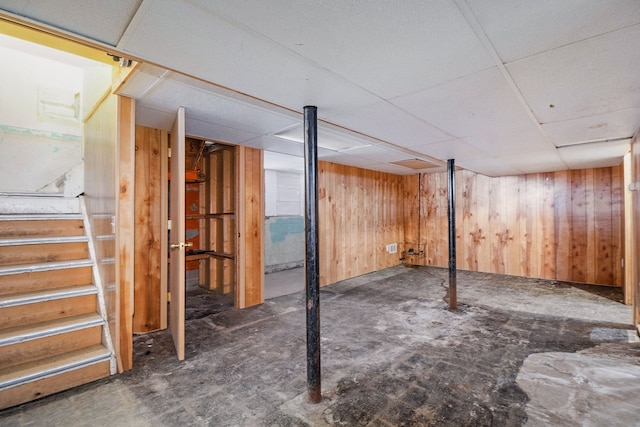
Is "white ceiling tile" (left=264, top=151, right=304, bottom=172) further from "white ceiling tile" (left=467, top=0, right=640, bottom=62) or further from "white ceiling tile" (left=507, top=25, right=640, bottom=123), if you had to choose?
"white ceiling tile" (left=467, top=0, right=640, bottom=62)

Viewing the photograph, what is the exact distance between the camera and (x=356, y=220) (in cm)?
542

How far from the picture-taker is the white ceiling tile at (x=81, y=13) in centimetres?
97

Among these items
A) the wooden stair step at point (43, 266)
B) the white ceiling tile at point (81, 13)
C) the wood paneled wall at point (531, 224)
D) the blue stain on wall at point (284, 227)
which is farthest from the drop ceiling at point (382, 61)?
the blue stain on wall at point (284, 227)

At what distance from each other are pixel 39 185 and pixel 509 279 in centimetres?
679

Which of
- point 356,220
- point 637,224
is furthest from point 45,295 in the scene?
point 637,224

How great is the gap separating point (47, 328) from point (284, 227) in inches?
174

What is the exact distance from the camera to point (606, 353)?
2377 mm

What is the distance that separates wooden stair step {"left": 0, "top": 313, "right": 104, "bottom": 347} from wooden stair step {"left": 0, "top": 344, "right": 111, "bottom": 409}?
164 mm

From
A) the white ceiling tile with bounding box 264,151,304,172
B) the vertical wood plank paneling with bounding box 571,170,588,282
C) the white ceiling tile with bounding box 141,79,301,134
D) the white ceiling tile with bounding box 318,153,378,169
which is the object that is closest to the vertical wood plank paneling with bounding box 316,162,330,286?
the white ceiling tile with bounding box 318,153,378,169

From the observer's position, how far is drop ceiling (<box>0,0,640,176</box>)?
1011 millimetres

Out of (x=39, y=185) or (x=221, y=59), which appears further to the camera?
(x=39, y=185)

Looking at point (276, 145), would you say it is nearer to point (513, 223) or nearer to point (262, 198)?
point (262, 198)

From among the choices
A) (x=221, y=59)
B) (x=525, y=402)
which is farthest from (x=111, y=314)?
(x=525, y=402)

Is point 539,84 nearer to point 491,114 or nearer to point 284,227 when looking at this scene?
point 491,114
